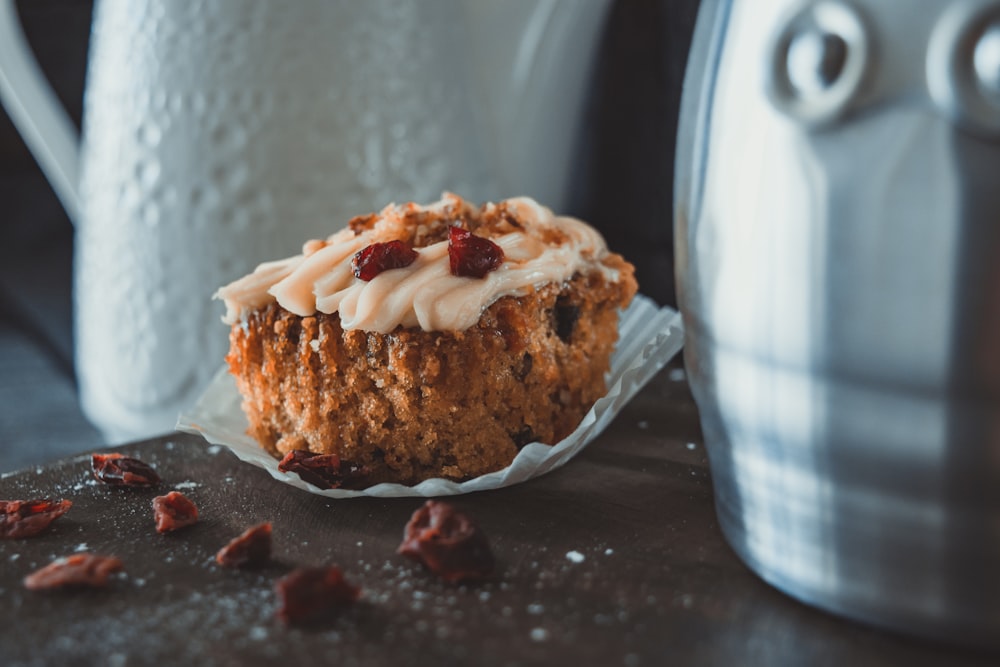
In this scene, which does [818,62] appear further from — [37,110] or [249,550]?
[37,110]

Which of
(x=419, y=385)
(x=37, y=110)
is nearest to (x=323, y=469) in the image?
(x=419, y=385)

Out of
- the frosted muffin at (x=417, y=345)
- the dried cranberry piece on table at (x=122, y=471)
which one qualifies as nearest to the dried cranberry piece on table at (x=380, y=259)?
the frosted muffin at (x=417, y=345)

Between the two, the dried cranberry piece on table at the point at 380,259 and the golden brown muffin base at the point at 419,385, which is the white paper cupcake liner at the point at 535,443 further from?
the dried cranberry piece on table at the point at 380,259

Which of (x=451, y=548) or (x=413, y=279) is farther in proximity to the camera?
(x=413, y=279)

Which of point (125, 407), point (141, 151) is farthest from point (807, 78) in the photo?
point (125, 407)

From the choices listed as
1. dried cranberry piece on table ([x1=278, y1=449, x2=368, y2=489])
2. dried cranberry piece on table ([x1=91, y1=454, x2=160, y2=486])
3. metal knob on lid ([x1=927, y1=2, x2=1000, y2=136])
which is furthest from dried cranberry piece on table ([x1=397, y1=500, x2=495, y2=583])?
metal knob on lid ([x1=927, y1=2, x2=1000, y2=136])

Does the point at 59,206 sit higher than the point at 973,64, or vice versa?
the point at 973,64

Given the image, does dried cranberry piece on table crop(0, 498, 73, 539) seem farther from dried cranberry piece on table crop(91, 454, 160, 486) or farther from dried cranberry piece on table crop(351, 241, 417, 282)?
dried cranberry piece on table crop(351, 241, 417, 282)
